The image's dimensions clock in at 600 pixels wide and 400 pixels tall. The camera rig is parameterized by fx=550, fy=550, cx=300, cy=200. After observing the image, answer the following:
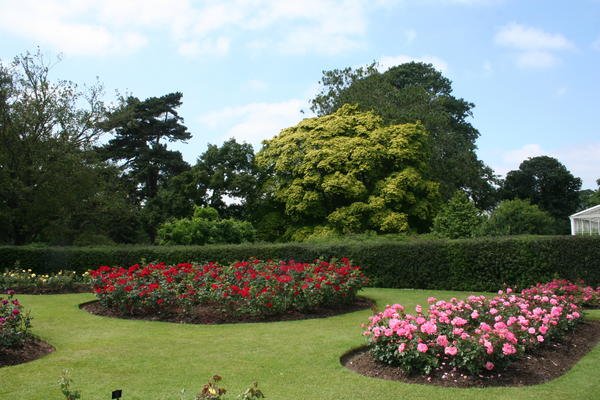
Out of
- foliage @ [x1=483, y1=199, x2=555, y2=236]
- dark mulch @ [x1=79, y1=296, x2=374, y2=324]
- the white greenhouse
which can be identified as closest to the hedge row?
dark mulch @ [x1=79, y1=296, x2=374, y2=324]

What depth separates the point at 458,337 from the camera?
20.2 ft

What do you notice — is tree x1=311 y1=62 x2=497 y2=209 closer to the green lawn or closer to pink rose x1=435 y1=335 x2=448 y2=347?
the green lawn

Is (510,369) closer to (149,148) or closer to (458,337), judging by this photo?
(458,337)

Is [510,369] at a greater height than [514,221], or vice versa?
[514,221]

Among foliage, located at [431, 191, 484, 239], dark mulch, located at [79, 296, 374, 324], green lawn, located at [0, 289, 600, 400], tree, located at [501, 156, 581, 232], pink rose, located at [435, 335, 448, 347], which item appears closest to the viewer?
green lawn, located at [0, 289, 600, 400]

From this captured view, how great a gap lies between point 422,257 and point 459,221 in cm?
462

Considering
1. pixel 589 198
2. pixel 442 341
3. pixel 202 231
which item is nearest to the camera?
pixel 442 341

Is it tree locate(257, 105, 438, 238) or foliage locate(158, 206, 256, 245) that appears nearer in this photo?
foliage locate(158, 206, 256, 245)

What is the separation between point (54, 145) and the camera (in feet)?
68.4

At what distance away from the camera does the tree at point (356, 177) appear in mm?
23922

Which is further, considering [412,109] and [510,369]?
[412,109]

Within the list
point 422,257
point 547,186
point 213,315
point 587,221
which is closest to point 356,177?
point 422,257

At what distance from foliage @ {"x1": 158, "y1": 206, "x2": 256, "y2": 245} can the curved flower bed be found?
9.51 m

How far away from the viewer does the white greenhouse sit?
1126 inches
